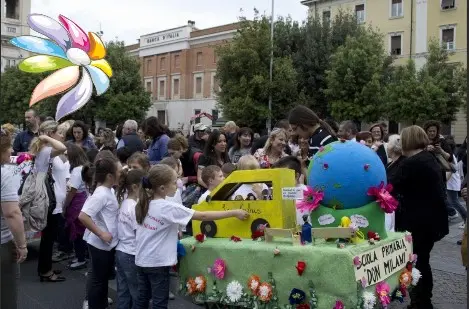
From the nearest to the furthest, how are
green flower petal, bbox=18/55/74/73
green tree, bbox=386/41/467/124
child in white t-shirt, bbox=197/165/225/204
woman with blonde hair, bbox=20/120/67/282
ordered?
child in white t-shirt, bbox=197/165/225/204
woman with blonde hair, bbox=20/120/67/282
green flower petal, bbox=18/55/74/73
green tree, bbox=386/41/467/124

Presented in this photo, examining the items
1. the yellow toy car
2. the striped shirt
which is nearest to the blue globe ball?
the yellow toy car

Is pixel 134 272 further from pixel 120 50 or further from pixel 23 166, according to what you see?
pixel 120 50

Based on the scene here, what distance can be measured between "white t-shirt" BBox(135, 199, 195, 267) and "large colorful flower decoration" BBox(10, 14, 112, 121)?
191 inches

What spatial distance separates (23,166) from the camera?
6133mm

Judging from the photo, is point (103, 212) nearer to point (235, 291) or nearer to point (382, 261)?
point (235, 291)

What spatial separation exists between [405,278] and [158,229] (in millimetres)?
1735

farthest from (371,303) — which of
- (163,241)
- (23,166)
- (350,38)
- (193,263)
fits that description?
(350,38)

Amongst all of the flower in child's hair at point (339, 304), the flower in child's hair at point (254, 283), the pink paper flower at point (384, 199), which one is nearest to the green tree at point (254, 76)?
the pink paper flower at point (384, 199)

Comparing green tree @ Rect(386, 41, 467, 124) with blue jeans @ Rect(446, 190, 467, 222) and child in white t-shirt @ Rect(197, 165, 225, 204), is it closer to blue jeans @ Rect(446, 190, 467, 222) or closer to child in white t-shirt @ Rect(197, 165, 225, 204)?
blue jeans @ Rect(446, 190, 467, 222)

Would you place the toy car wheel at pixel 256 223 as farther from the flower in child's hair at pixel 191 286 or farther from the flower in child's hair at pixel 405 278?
the flower in child's hair at pixel 405 278

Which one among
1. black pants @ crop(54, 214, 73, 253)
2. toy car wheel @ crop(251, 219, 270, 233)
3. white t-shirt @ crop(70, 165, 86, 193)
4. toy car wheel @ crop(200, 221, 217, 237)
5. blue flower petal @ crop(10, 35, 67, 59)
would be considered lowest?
black pants @ crop(54, 214, 73, 253)

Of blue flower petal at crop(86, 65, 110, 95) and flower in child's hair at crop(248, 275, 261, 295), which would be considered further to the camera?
blue flower petal at crop(86, 65, 110, 95)

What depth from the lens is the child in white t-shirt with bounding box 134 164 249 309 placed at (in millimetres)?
3680

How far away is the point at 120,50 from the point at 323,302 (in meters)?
39.2
